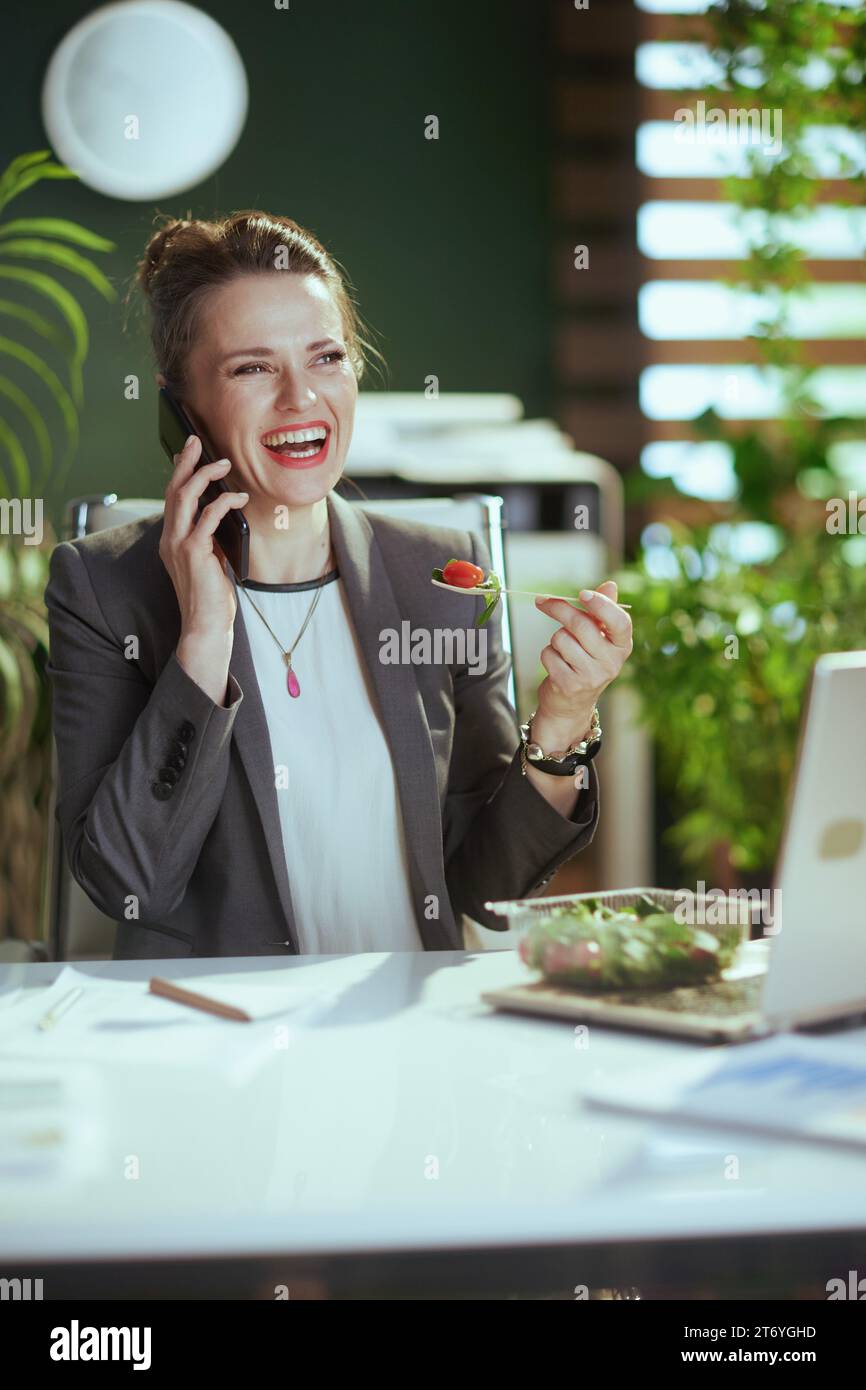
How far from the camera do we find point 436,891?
5.35 ft

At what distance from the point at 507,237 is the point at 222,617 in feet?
10.8

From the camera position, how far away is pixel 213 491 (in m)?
1.64

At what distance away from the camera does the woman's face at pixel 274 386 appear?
66.5 inches

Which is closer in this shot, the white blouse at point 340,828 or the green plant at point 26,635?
the white blouse at point 340,828

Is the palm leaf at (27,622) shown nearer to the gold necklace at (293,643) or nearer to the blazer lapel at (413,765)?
the gold necklace at (293,643)

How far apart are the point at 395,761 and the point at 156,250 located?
728 millimetres

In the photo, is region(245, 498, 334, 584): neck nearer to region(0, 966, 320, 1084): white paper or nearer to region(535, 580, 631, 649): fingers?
region(535, 580, 631, 649): fingers

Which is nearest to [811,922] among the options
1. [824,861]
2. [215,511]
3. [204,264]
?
[824,861]

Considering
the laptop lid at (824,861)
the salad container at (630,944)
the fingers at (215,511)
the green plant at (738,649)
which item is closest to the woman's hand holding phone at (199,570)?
the fingers at (215,511)

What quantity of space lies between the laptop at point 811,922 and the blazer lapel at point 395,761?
556 millimetres

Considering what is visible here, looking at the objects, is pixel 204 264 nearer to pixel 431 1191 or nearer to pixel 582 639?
pixel 582 639

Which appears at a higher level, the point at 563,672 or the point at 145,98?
the point at 145,98

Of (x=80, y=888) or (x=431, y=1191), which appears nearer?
(x=431, y=1191)

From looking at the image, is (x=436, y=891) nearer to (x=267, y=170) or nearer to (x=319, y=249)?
(x=319, y=249)
